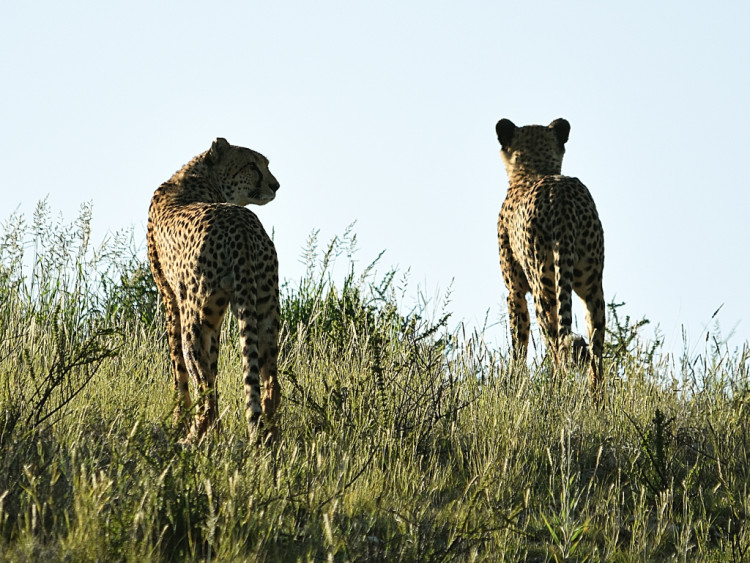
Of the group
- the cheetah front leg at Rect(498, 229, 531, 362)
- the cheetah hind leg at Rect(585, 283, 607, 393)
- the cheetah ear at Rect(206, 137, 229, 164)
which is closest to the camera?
the cheetah ear at Rect(206, 137, 229, 164)

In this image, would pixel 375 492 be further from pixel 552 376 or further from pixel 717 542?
pixel 552 376

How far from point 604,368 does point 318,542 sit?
10.3ft

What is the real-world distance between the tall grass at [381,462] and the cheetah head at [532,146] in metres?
1.23

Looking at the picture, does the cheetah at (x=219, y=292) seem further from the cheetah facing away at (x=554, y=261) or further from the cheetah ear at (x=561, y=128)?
the cheetah ear at (x=561, y=128)

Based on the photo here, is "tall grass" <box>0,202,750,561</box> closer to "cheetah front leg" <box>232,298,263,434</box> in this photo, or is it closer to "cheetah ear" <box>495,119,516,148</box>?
"cheetah front leg" <box>232,298,263,434</box>

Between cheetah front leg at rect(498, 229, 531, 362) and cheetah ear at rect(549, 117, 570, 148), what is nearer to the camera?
cheetah front leg at rect(498, 229, 531, 362)

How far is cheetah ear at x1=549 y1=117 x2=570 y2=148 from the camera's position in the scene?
269 inches

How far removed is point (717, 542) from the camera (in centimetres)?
404

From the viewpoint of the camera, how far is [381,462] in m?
4.26

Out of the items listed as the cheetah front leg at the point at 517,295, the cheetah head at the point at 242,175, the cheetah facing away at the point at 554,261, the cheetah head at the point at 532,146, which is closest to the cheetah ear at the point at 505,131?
the cheetah head at the point at 532,146

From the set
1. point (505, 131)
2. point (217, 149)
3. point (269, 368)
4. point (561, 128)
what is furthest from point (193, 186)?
point (561, 128)

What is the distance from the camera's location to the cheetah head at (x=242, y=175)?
5.60 metres

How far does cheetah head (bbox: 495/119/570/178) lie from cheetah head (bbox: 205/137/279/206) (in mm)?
1793

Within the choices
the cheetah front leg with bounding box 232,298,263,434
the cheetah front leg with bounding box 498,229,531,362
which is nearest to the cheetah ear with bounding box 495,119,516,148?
the cheetah front leg with bounding box 498,229,531,362
